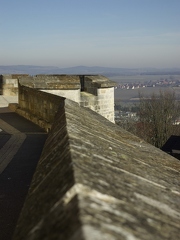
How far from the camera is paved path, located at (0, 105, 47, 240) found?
3.93 meters

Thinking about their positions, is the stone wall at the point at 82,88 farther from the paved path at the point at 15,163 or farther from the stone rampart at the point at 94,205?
the stone rampart at the point at 94,205

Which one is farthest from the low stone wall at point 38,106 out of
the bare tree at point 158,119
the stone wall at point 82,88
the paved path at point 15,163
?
the bare tree at point 158,119

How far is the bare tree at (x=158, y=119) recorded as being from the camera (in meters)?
40.2

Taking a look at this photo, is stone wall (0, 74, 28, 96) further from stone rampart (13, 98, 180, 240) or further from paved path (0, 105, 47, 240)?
stone rampart (13, 98, 180, 240)

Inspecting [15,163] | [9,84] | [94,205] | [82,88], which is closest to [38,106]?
[82,88]

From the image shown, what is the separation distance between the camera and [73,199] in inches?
56.5

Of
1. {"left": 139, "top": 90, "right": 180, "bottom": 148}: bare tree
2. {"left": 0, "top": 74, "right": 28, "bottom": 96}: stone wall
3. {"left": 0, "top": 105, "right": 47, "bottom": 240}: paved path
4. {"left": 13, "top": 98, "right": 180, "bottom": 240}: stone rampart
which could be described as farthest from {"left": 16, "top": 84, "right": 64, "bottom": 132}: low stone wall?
{"left": 139, "top": 90, "right": 180, "bottom": 148}: bare tree

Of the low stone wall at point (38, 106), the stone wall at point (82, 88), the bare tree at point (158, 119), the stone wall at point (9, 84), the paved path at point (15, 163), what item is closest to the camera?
the paved path at point (15, 163)

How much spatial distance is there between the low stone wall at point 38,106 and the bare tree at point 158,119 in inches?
1099

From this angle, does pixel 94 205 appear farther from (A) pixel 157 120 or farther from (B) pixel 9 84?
(A) pixel 157 120

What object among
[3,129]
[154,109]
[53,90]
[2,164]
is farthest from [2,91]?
[154,109]

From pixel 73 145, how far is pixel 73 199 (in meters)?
0.99

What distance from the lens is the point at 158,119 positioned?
132 ft

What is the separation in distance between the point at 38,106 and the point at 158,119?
2977 centimetres
